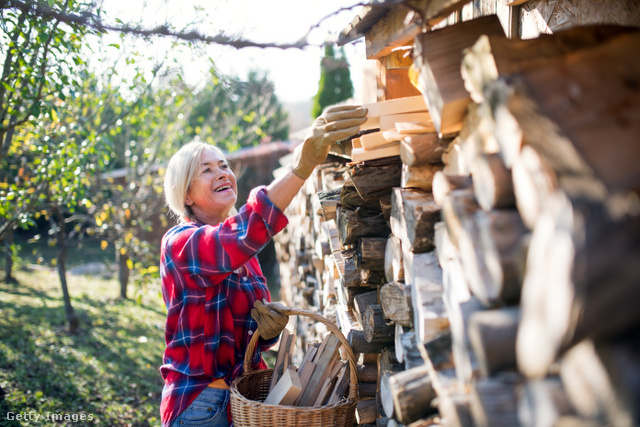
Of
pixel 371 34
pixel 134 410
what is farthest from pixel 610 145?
pixel 134 410

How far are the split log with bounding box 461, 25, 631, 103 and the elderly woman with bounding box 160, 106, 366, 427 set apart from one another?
2.02 feet

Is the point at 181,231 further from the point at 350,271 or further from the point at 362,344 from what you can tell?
the point at 362,344

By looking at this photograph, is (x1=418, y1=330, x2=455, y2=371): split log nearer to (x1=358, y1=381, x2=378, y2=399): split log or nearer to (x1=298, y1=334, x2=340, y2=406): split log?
(x1=298, y1=334, x2=340, y2=406): split log

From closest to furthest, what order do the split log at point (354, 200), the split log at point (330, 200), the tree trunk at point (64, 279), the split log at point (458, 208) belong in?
the split log at point (458, 208), the split log at point (354, 200), the split log at point (330, 200), the tree trunk at point (64, 279)

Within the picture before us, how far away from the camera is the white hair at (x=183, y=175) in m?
2.43

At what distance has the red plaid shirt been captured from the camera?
1.81m

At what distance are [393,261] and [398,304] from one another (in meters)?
0.20

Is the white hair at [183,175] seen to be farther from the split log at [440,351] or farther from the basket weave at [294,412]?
the split log at [440,351]

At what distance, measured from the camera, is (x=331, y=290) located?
325 centimetres

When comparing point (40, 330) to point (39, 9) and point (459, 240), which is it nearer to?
point (39, 9)

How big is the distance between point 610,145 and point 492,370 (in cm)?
50

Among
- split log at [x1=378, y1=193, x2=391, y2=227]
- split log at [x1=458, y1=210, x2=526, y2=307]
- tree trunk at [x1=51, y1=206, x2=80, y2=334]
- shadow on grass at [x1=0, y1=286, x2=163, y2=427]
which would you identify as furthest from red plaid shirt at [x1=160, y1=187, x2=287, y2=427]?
tree trunk at [x1=51, y1=206, x2=80, y2=334]

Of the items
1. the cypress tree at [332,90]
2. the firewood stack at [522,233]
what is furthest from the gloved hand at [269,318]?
the cypress tree at [332,90]

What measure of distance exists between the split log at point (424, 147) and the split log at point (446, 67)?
143 millimetres
